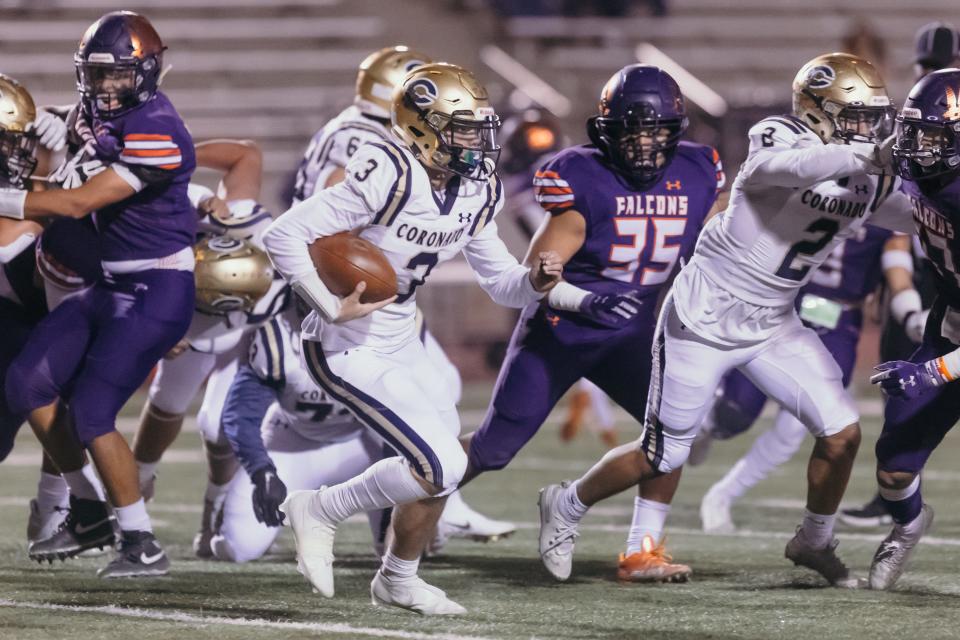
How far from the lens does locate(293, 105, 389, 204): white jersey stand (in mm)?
5926

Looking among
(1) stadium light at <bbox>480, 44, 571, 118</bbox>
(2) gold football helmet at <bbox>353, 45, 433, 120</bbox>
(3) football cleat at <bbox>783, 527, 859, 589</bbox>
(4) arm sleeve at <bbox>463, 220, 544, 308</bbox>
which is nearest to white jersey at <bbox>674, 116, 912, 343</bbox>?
(4) arm sleeve at <bbox>463, 220, 544, 308</bbox>

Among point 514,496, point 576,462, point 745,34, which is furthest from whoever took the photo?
point 745,34

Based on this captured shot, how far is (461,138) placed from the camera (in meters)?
4.25

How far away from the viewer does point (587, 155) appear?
16.0ft

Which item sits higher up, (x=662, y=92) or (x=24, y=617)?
(x=662, y=92)

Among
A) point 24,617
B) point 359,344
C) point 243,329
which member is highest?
point 359,344

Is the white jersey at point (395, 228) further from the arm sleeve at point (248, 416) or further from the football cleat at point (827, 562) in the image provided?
the football cleat at point (827, 562)

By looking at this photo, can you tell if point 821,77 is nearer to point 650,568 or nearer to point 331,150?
point 650,568

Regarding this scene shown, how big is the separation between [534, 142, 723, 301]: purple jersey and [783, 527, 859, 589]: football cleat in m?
0.90

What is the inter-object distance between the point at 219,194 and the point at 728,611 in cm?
244

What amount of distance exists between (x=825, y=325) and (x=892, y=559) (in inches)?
63.7

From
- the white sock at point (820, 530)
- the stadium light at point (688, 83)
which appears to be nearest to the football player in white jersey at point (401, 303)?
the white sock at point (820, 530)

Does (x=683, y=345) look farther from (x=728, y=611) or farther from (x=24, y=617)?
(x=24, y=617)

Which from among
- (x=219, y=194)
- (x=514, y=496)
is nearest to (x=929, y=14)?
(x=514, y=496)
